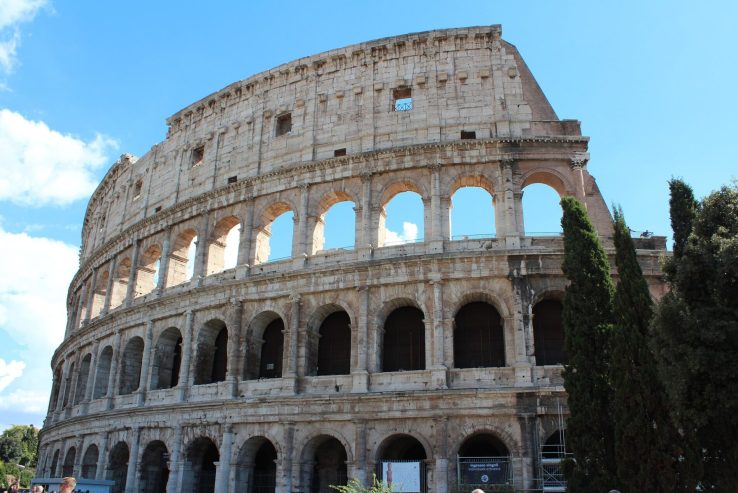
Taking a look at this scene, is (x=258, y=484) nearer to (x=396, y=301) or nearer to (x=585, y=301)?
(x=396, y=301)

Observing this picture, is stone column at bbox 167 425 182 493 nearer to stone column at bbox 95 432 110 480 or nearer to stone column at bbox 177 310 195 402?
stone column at bbox 177 310 195 402

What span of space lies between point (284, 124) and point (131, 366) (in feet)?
38.0

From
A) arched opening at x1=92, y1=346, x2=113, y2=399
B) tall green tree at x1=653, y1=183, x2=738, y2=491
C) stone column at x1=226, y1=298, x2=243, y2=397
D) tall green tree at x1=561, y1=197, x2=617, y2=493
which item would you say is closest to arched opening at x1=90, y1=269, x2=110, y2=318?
arched opening at x1=92, y1=346, x2=113, y2=399

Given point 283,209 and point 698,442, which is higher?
point 283,209

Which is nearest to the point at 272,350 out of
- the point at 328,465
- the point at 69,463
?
the point at 328,465

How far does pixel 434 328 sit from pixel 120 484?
1430cm

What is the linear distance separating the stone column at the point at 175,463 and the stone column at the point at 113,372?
16.4 ft

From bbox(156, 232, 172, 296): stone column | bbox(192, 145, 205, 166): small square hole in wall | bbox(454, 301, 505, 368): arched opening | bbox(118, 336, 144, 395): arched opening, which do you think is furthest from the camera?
bbox(192, 145, 205, 166): small square hole in wall

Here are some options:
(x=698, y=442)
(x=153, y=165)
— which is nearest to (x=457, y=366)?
(x=698, y=442)

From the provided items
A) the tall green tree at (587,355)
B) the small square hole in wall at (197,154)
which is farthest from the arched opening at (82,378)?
the tall green tree at (587,355)

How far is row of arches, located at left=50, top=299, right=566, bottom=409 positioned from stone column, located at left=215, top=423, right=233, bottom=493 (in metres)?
1.86

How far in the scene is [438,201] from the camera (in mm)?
19938

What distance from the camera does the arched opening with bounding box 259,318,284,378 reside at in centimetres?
2108

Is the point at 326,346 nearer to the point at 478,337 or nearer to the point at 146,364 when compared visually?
the point at 478,337
